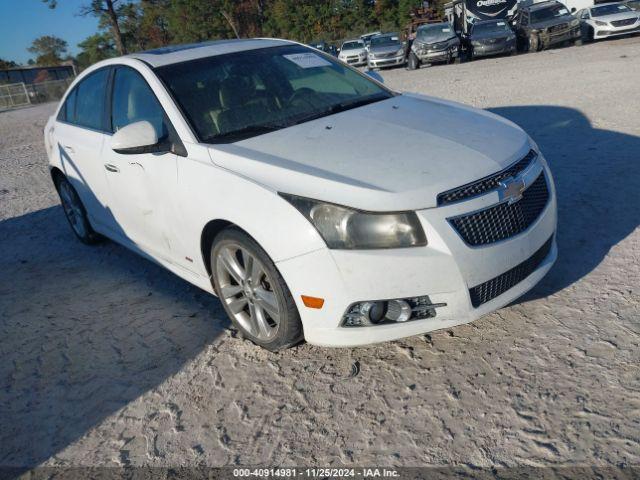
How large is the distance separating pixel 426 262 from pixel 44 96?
42504mm

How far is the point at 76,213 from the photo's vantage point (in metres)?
5.07

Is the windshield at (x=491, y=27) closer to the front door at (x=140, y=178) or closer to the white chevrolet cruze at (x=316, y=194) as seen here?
the white chevrolet cruze at (x=316, y=194)

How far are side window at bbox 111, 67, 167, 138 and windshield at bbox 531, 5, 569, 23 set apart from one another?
1903cm

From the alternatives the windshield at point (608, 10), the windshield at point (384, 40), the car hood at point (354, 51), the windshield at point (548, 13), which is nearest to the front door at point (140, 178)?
the windshield at point (548, 13)

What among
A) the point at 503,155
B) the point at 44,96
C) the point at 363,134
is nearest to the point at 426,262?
the point at 503,155

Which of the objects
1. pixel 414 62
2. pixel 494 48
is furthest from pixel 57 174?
pixel 494 48

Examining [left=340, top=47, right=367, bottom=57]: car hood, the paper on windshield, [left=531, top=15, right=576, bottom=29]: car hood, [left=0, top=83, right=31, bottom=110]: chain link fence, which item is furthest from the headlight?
[left=0, top=83, right=31, bottom=110]: chain link fence

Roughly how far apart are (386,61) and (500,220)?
69.1ft

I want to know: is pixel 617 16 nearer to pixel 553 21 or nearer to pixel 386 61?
pixel 553 21

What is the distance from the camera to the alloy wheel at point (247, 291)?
9.39 ft

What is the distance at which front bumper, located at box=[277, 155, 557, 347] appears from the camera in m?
2.46

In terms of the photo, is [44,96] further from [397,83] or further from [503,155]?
[503,155]

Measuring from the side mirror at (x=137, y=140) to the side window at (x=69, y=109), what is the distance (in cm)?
179

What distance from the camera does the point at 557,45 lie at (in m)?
20.0
